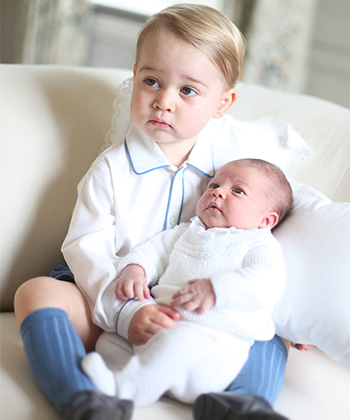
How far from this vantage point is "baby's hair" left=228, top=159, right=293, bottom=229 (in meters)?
0.97

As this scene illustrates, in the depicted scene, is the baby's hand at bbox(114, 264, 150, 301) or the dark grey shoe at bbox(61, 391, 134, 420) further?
the baby's hand at bbox(114, 264, 150, 301)

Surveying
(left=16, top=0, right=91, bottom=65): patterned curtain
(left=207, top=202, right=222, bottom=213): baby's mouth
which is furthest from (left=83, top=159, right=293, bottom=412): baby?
(left=16, top=0, right=91, bottom=65): patterned curtain

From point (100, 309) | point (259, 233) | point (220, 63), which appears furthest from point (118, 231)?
point (220, 63)

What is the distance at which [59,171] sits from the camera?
1.06 meters

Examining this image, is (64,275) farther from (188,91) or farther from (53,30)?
(53,30)

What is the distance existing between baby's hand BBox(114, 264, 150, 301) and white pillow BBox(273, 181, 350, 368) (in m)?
0.26

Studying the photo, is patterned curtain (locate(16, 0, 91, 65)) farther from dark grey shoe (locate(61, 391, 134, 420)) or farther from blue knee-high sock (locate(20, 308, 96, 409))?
dark grey shoe (locate(61, 391, 134, 420))

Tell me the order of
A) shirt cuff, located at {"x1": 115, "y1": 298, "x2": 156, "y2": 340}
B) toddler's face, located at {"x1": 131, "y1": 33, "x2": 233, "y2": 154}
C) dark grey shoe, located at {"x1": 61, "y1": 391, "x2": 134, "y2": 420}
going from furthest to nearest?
toddler's face, located at {"x1": 131, "y1": 33, "x2": 233, "y2": 154} < shirt cuff, located at {"x1": 115, "y1": 298, "x2": 156, "y2": 340} < dark grey shoe, located at {"x1": 61, "y1": 391, "x2": 134, "y2": 420}

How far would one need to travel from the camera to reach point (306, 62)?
3.07 m

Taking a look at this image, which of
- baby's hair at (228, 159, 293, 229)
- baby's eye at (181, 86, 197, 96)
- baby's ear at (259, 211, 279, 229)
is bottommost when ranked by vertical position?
baby's ear at (259, 211, 279, 229)

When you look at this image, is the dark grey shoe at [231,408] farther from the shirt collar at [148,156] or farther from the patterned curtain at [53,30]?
the patterned curtain at [53,30]

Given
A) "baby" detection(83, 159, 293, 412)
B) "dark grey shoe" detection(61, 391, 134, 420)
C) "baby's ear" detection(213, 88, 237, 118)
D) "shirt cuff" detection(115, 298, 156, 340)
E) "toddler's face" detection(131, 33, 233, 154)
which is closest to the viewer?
"dark grey shoe" detection(61, 391, 134, 420)

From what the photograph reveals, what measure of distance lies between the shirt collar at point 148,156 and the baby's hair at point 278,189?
0.31ft

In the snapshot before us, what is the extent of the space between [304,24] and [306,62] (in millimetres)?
280
